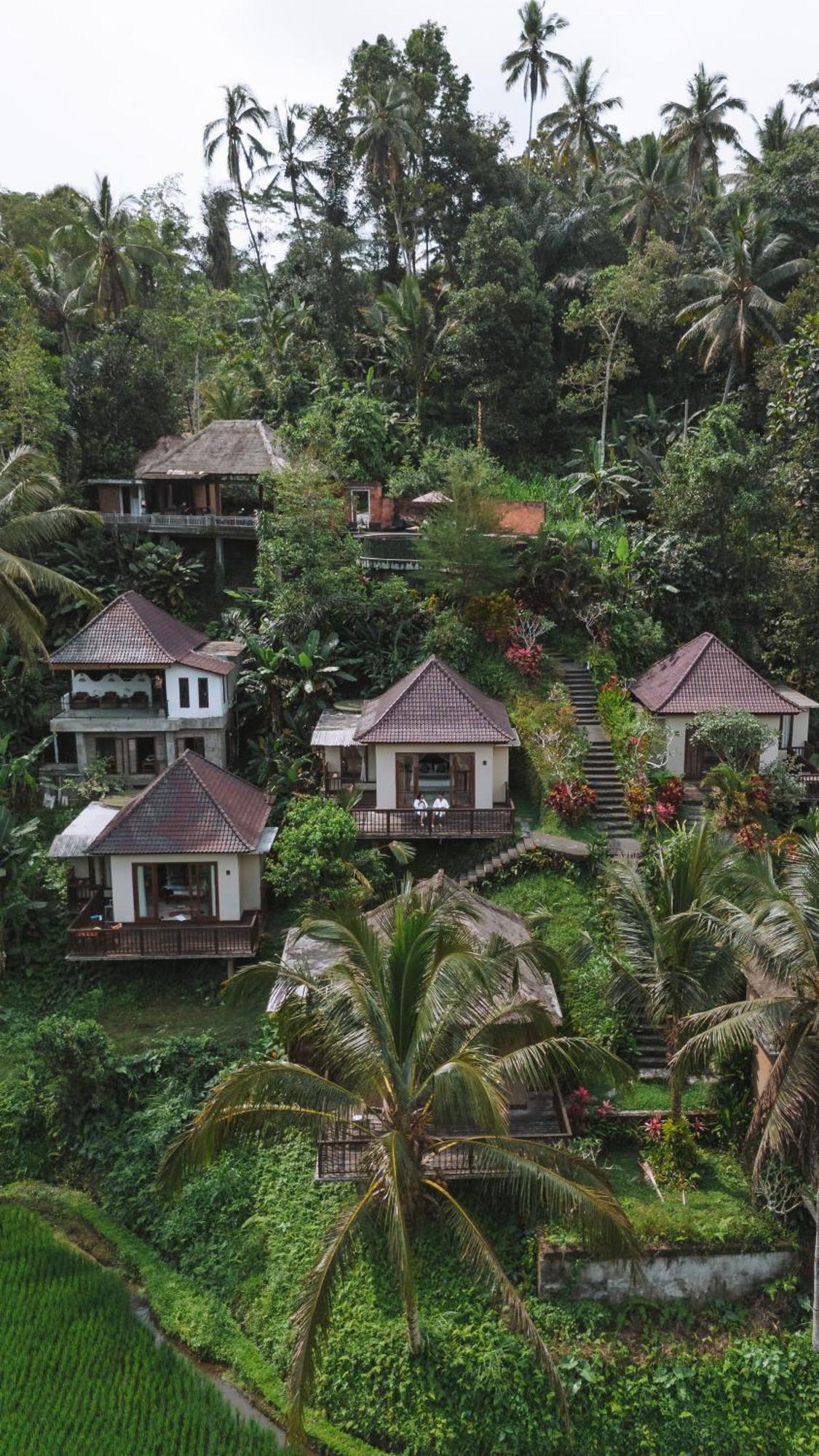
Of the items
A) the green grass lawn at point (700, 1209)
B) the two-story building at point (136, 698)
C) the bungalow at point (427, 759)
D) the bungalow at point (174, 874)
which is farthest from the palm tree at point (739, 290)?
the green grass lawn at point (700, 1209)

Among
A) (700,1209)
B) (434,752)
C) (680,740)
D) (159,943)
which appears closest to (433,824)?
(434,752)

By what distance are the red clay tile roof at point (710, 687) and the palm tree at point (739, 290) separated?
14758 millimetres

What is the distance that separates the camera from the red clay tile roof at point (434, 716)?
2402 cm

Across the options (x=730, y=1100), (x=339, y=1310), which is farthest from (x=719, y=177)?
(x=339, y=1310)

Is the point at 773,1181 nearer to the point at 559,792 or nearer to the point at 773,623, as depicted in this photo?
the point at 559,792

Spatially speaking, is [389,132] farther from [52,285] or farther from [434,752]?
[434,752]

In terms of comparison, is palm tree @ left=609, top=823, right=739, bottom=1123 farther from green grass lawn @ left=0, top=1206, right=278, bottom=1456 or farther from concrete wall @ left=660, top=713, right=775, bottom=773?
concrete wall @ left=660, top=713, right=775, bottom=773

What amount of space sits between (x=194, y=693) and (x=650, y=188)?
32.5m

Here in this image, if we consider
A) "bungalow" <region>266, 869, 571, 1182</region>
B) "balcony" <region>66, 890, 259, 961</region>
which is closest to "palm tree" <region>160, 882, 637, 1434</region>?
"bungalow" <region>266, 869, 571, 1182</region>

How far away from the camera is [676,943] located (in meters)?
15.7

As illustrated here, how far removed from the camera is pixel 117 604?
28.4m

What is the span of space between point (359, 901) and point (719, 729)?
377 inches

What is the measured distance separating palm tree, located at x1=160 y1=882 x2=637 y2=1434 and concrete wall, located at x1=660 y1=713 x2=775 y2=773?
13.3 m

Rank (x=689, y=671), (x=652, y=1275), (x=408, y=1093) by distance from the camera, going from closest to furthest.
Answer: (x=408, y=1093), (x=652, y=1275), (x=689, y=671)
